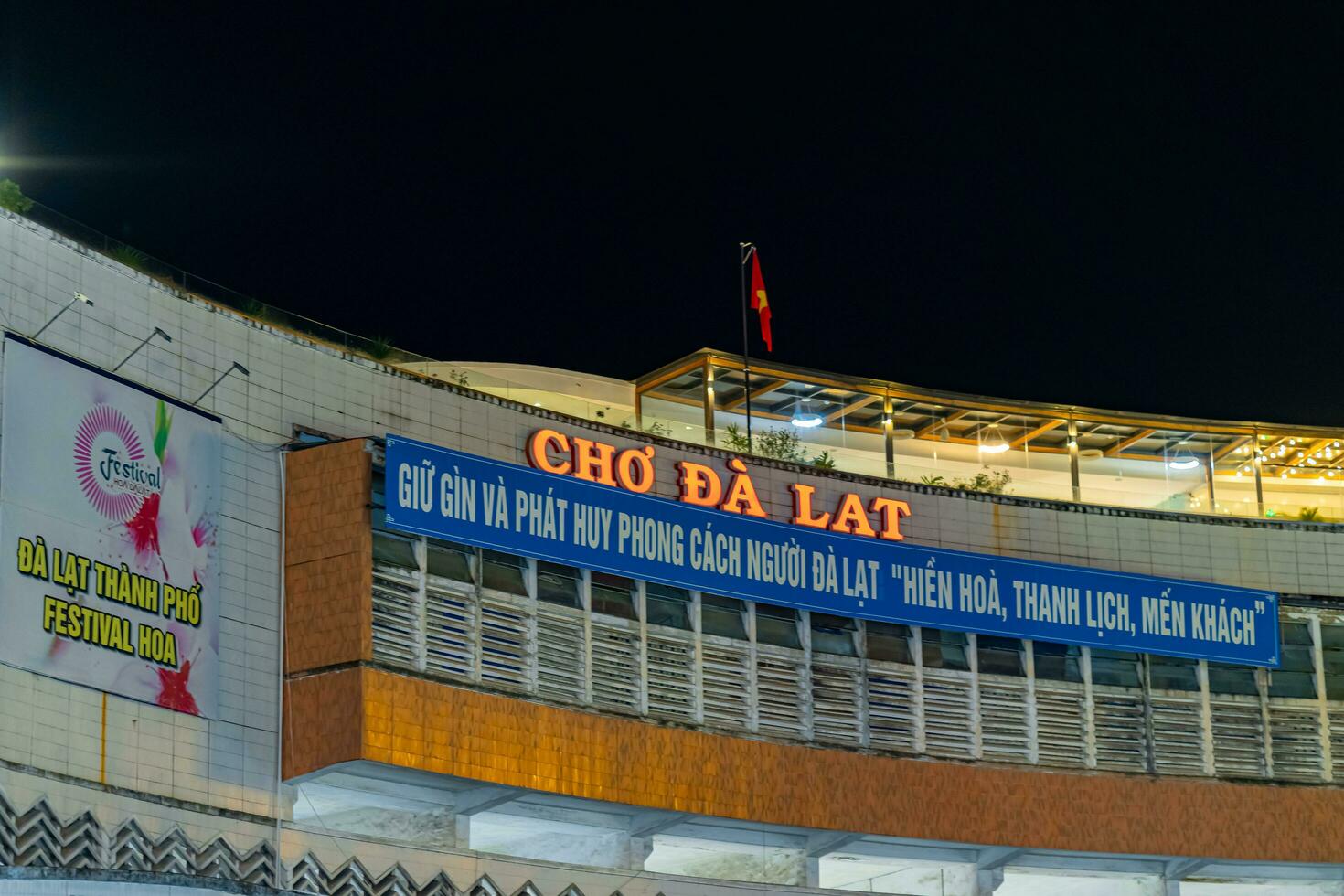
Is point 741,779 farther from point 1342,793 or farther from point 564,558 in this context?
point 1342,793

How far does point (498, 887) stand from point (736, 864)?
5.66 meters

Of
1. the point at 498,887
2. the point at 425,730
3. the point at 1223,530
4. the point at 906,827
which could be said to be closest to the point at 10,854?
the point at 425,730

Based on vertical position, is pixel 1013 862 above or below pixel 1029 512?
below

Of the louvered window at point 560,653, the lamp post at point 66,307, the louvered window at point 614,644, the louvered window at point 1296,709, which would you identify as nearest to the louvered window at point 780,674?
the louvered window at point 614,644

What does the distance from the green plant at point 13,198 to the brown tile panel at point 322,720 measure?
7.99m

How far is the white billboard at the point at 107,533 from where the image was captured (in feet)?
98.0

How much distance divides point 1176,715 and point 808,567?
8.56 m

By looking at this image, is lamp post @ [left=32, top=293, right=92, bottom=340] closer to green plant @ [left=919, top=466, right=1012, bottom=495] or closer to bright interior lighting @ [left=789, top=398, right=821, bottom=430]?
bright interior lighting @ [left=789, top=398, right=821, bottom=430]

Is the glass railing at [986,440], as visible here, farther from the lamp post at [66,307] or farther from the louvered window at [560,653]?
the lamp post at [66,307]

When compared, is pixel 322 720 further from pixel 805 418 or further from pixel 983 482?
pixel 983 482

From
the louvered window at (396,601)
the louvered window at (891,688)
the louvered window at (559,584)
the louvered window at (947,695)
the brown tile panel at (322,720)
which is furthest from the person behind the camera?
the louvered window at (947,695)

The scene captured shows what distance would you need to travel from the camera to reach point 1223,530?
146 feet

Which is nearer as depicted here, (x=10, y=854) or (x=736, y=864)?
(x=10, y=854)

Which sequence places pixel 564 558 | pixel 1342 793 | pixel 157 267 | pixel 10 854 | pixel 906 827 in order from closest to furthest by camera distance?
pixel 10 854, pixel 157 267, pixel 564 558, pixel 906 827, pixel 1342 793
